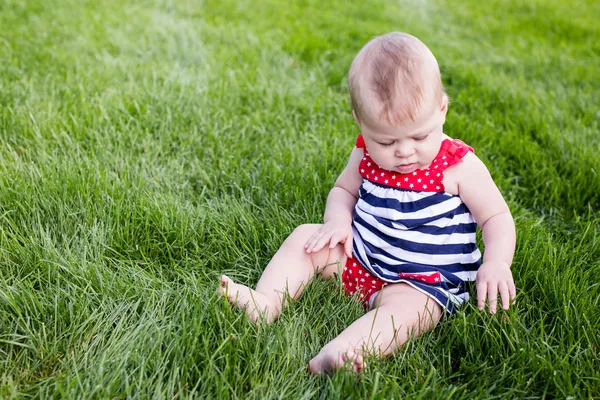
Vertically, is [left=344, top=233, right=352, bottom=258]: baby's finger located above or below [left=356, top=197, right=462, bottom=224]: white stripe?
below

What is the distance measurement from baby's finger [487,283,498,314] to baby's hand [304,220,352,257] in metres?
0.52

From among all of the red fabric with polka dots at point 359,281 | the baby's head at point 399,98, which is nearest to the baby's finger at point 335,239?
the red fabric with polka dots at point 359,281

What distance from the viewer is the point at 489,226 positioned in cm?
196

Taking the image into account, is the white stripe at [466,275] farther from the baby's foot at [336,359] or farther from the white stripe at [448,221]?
the baby's foot at [336,359]

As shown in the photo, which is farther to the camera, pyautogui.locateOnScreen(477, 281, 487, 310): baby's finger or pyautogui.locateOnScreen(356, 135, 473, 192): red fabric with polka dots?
pyautogui.locateOnScreen(356, 135, 473, 192): red fabric with polka dots

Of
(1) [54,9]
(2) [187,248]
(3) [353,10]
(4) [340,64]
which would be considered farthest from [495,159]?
(1) [54,9]

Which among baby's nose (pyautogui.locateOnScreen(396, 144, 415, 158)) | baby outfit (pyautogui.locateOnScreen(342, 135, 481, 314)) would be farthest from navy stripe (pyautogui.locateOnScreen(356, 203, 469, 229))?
baby's nose (pyautogui.locateOnScreen(396, 144, 415, 158))

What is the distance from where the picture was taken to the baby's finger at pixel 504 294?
1.81 m

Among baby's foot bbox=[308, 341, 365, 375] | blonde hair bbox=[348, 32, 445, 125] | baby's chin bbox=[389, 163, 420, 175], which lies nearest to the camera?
baby's foot bbox=[308, 341, 365, 375]

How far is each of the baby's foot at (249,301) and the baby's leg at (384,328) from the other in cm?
25

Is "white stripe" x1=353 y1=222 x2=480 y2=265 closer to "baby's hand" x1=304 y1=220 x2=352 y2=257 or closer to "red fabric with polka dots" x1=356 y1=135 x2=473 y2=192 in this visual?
"baby's hand" x1=304 y1=220 x2=352 y2=257

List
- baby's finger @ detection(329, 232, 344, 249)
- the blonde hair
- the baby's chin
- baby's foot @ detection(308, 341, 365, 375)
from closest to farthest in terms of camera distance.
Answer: baby's foot @ detection(308, 341, 365, 375)
the blonde hair
the baby's chin
baby's finger @ detection(329, 232, 344, 249)

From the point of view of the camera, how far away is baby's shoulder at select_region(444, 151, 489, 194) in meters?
1.98

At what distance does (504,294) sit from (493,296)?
3 centimetres
